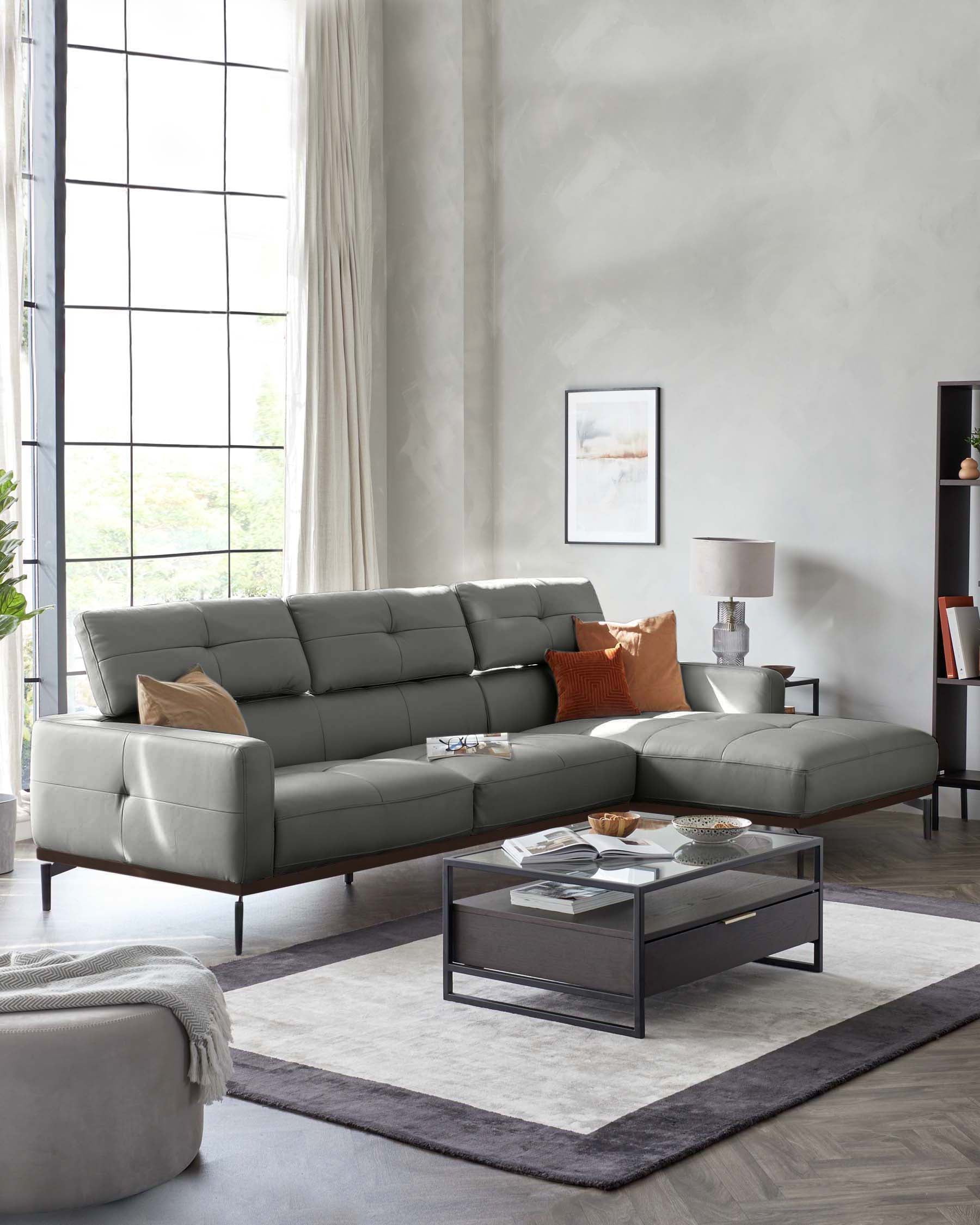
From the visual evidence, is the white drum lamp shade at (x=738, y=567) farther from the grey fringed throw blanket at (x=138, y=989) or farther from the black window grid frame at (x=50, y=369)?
the grey fringed throw blanket at (x=138, y=989)

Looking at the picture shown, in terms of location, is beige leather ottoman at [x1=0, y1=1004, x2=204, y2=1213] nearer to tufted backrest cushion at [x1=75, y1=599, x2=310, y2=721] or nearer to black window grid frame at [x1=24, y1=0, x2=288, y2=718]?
tufted backrest cushion at [x1=75, y1=599, x2=310, y2=721]

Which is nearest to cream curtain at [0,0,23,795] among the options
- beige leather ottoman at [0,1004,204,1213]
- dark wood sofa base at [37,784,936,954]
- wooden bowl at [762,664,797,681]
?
dark wood sofa base at [37,784,936,954]

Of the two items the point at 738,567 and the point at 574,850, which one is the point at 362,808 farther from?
the point at 738,567

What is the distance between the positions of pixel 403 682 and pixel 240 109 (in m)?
8.17

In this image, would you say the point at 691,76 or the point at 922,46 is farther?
the point at 691,76

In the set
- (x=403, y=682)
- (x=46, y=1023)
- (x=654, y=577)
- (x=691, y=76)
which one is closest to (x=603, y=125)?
(x=691, y=76)

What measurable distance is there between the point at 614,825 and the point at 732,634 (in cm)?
280

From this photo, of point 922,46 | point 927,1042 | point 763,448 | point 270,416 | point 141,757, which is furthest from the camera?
point 270,416

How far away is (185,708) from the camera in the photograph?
513 cm

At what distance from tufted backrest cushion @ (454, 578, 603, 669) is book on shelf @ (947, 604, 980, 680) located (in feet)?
4.92

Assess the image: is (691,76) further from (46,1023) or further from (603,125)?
(46,1023)

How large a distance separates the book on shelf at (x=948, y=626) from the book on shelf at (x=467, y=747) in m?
2.02

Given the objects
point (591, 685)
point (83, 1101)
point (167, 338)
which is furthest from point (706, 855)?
point (167, 338)

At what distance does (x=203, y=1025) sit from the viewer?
3.08 metres
